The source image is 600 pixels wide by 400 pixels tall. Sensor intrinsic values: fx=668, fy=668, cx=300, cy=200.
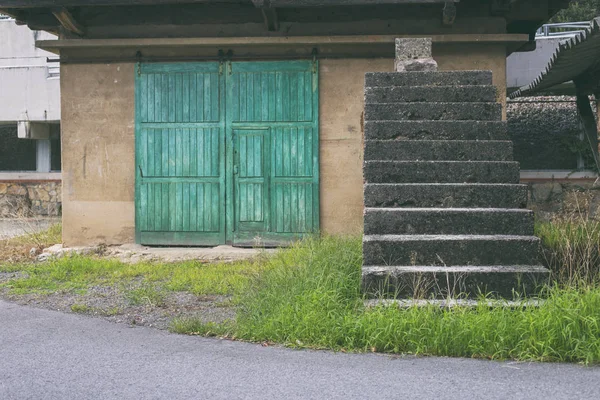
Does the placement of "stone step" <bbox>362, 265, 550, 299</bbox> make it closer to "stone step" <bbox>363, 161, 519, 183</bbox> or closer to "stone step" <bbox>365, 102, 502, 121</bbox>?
"stone step" <bbox>363, 161, 519, 183</bbox>

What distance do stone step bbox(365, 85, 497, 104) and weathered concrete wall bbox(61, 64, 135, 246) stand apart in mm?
4229

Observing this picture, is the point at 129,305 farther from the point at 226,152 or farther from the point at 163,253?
the point at 226,152

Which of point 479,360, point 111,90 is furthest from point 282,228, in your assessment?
point 479,360

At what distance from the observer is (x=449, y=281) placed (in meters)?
5.32

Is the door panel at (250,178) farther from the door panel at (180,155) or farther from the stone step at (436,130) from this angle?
the stone step at (436,130)

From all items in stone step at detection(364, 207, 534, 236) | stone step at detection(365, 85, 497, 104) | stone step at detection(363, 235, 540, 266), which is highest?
stone step at detection(365, 85, 497, 104)

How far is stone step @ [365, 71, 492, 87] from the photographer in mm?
6766

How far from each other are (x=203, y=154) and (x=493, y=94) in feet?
14.0

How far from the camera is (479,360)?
4.45 metres

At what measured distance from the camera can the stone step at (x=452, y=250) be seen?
5.46 m

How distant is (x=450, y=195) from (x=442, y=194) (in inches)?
2.8

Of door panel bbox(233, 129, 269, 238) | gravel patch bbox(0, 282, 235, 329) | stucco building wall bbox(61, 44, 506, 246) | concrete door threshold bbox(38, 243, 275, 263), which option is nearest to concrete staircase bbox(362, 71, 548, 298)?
gravel patch bbox(0, 282, 235, 329)

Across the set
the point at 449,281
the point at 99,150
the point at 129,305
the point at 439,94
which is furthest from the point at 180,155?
the point at 449,281

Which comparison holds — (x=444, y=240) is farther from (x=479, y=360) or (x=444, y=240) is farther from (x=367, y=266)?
(x=479, y=360)
